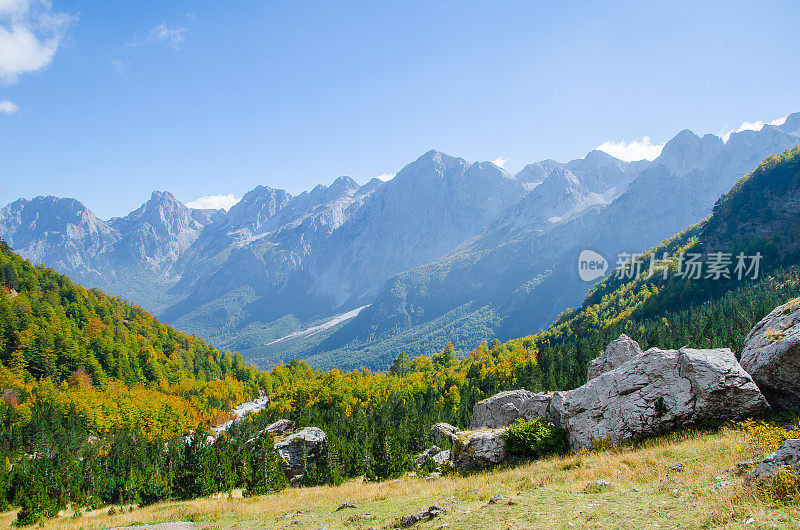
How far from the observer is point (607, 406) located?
84.3 ft

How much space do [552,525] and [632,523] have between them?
2.44 metres

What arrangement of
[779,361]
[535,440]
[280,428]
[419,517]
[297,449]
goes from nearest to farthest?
[419,517], [779,361], [535,440], [297,449], [280,428]

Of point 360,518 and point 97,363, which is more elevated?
point 97,363

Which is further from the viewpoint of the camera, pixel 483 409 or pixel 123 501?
pixel 123 501

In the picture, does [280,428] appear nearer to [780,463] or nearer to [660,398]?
[660,398]

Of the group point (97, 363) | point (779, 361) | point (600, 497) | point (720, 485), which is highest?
point (97, 363)

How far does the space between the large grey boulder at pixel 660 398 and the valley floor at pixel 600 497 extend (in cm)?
147

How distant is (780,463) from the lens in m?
12.1

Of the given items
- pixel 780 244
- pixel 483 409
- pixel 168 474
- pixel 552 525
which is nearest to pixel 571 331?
pixel 780 244

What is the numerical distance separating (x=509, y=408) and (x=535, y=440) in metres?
20.7

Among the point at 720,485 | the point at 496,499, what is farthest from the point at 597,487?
the point at 720,485

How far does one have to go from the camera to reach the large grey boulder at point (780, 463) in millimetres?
11914

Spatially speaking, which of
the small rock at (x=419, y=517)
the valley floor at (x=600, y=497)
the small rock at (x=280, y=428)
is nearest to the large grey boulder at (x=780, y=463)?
the valley floor at (x=600, y=497)

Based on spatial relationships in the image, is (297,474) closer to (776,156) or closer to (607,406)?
(607,406)
